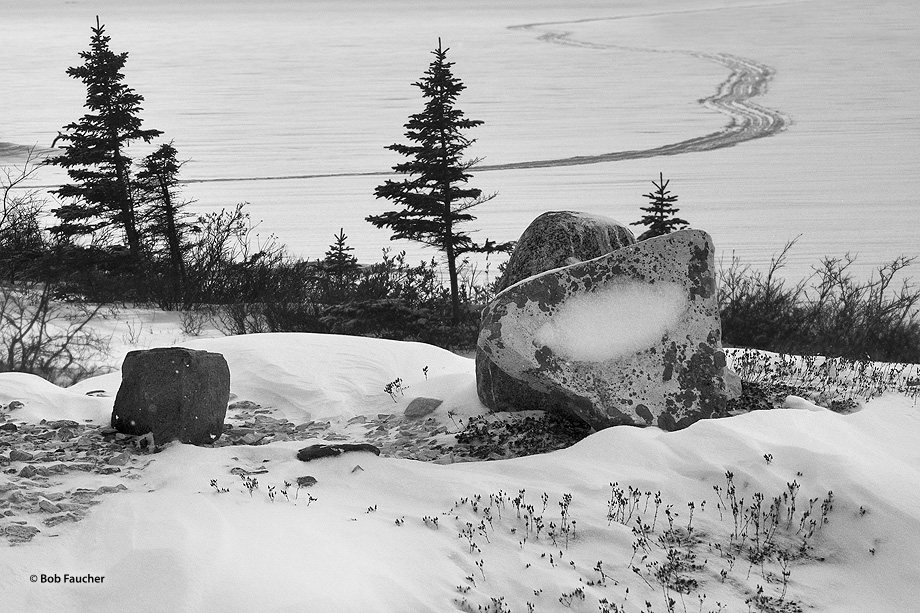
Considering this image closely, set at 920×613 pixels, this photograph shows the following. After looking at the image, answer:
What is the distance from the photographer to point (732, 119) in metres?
33.3

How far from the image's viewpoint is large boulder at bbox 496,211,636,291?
8906 millimetres

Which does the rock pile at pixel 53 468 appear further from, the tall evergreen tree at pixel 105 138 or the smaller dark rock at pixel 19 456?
the tall evergreen tree at pixel 105 138

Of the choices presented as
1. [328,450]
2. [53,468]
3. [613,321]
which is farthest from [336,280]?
[53,468]

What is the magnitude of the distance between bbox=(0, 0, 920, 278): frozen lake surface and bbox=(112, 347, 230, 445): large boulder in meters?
10.9

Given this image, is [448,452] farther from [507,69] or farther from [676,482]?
[507,69]

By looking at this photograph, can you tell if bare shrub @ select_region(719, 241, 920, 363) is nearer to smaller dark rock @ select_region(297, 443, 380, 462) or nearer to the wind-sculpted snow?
smaller dark rock @ select_region(297, 443, 380, 462)

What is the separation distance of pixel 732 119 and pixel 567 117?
5903 mm

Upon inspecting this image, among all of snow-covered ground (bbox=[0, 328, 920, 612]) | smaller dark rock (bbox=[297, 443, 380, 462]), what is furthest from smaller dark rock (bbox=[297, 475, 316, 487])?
smaller dark rock (bbox=[297, 443, 380, 462])

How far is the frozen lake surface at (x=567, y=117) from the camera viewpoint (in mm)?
20922

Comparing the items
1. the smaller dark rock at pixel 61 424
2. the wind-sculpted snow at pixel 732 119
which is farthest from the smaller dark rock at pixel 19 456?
the wind-sculpted snow at pixel 732 119

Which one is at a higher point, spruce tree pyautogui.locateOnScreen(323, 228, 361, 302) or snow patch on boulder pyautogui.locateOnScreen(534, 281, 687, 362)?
spruce tree pyautogui.locateOnScreen(323, 228, 361, 302)

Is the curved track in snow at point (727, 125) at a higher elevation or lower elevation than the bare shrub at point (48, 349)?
higher

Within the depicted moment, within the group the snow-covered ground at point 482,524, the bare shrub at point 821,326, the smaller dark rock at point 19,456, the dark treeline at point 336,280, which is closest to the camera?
the snow-covered ground at point 482,524

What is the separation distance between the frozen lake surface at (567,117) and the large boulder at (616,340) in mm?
9623
